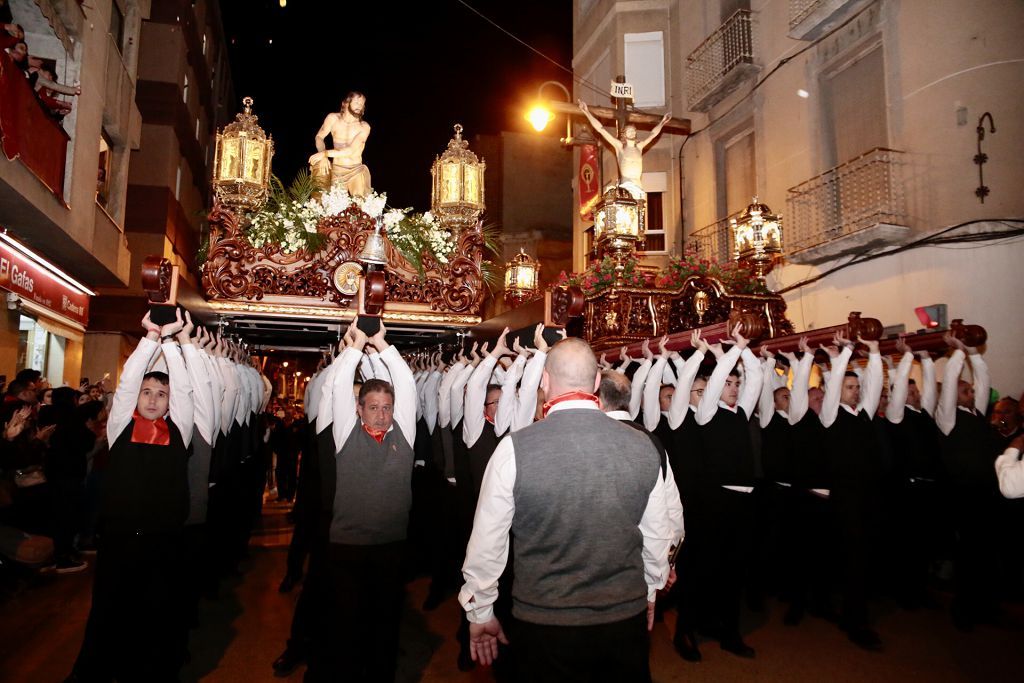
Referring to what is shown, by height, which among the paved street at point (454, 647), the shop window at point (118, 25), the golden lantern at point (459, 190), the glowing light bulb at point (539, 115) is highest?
the shop window at point (118, 25)

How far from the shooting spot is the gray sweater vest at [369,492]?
357 cm

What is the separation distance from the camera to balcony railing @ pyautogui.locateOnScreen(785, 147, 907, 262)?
9.22 metres

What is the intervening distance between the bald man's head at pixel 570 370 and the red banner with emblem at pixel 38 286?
833 cm

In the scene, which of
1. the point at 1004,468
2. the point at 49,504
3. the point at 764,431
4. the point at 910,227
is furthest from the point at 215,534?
the point at 910,227

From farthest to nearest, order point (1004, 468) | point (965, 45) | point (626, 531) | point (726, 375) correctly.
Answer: point (965, 45)
point (726, 375)
point (1004, 468)
point (626, 531)

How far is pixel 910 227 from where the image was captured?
29.8 feet

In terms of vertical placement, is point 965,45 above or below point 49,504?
above

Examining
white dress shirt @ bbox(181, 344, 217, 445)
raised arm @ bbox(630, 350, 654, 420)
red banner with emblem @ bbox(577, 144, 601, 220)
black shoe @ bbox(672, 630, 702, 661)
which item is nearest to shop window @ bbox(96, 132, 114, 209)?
red banner with emblem @ bbox(577, 144, 601, 220)

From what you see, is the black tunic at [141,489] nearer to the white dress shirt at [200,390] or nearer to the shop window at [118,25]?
the white dress shirt at [200,390]

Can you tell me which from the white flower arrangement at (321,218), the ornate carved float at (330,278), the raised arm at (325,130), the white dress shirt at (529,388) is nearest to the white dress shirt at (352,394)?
the white dress shirt at (529,388)

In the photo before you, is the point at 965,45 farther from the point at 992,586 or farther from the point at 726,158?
the point at 992,586

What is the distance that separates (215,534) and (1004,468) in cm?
599

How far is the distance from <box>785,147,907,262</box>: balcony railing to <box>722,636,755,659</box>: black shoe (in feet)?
21.0

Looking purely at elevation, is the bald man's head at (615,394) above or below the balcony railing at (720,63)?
below
